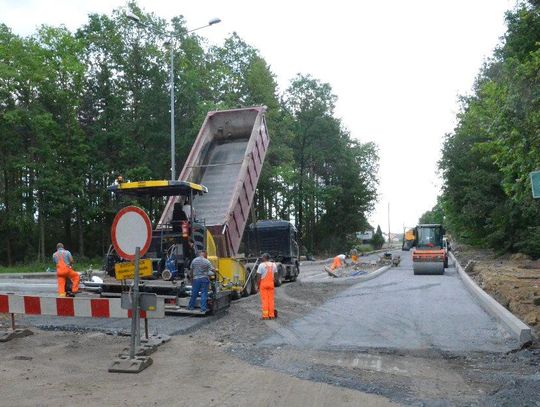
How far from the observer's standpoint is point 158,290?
1260cm

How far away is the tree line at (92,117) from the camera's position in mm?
35594

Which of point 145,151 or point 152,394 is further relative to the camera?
point 145,151

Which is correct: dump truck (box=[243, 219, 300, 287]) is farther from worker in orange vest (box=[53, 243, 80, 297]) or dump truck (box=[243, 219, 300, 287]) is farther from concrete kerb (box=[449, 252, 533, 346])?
worker in orange vest (box=[53, 243, 80, 297])

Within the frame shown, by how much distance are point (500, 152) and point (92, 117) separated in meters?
31.8

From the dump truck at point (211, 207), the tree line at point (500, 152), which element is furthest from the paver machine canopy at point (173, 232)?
the tree line at point (500, 152)

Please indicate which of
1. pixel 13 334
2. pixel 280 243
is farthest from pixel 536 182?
pixel 280 243

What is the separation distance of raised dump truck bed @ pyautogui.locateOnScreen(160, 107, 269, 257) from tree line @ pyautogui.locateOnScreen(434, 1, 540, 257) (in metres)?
6.66

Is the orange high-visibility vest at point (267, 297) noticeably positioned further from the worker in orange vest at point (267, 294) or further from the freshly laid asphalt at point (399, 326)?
the freshly laid asphalt at point (399, 326)

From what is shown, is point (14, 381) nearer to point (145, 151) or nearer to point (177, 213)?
point (177, 213)

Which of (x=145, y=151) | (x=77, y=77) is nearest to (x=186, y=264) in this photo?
(x=145, y=151)

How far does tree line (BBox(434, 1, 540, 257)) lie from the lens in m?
12.3

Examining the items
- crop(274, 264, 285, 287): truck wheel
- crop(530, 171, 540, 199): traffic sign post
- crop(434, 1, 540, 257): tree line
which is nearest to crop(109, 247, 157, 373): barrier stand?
crop(530, 171, 540, 199): traffic sign post

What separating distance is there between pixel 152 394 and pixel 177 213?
782 centimetres

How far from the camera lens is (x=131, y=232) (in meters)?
7.57
